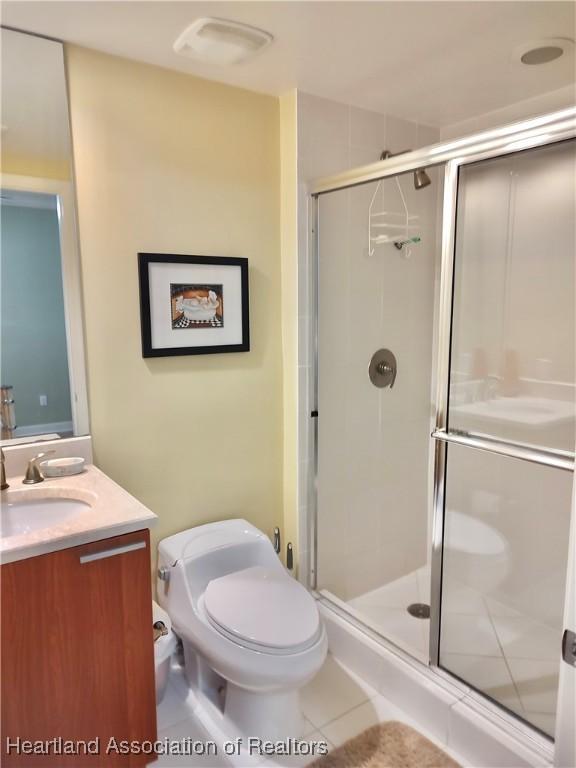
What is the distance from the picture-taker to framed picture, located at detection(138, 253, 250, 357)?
1854 millimetres

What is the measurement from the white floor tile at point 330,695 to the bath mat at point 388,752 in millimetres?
131

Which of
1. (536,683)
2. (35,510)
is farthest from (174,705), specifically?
(536,683)

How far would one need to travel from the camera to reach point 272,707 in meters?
1.67

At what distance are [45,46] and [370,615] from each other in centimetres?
236

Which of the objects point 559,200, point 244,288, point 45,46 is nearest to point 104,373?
point 244,288

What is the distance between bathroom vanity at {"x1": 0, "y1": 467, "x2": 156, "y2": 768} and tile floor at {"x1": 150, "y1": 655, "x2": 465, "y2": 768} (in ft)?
0.74

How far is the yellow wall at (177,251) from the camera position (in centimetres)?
173

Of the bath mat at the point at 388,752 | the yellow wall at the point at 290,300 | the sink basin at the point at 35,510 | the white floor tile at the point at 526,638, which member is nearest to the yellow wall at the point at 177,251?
the yellow wall at the point at 290,300

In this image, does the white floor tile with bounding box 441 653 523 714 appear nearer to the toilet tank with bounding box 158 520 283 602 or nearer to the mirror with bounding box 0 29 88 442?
the toilet tank with bounding box 158 520 283 602

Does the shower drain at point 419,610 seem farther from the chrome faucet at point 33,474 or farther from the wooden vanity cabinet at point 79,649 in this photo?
the chrome faucet at point 33,474

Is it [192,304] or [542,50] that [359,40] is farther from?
[192,304]

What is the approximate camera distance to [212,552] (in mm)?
1905

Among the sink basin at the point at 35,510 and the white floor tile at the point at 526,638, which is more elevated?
the sink basin at the point at 35,510

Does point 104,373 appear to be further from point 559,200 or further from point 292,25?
point 559,200
